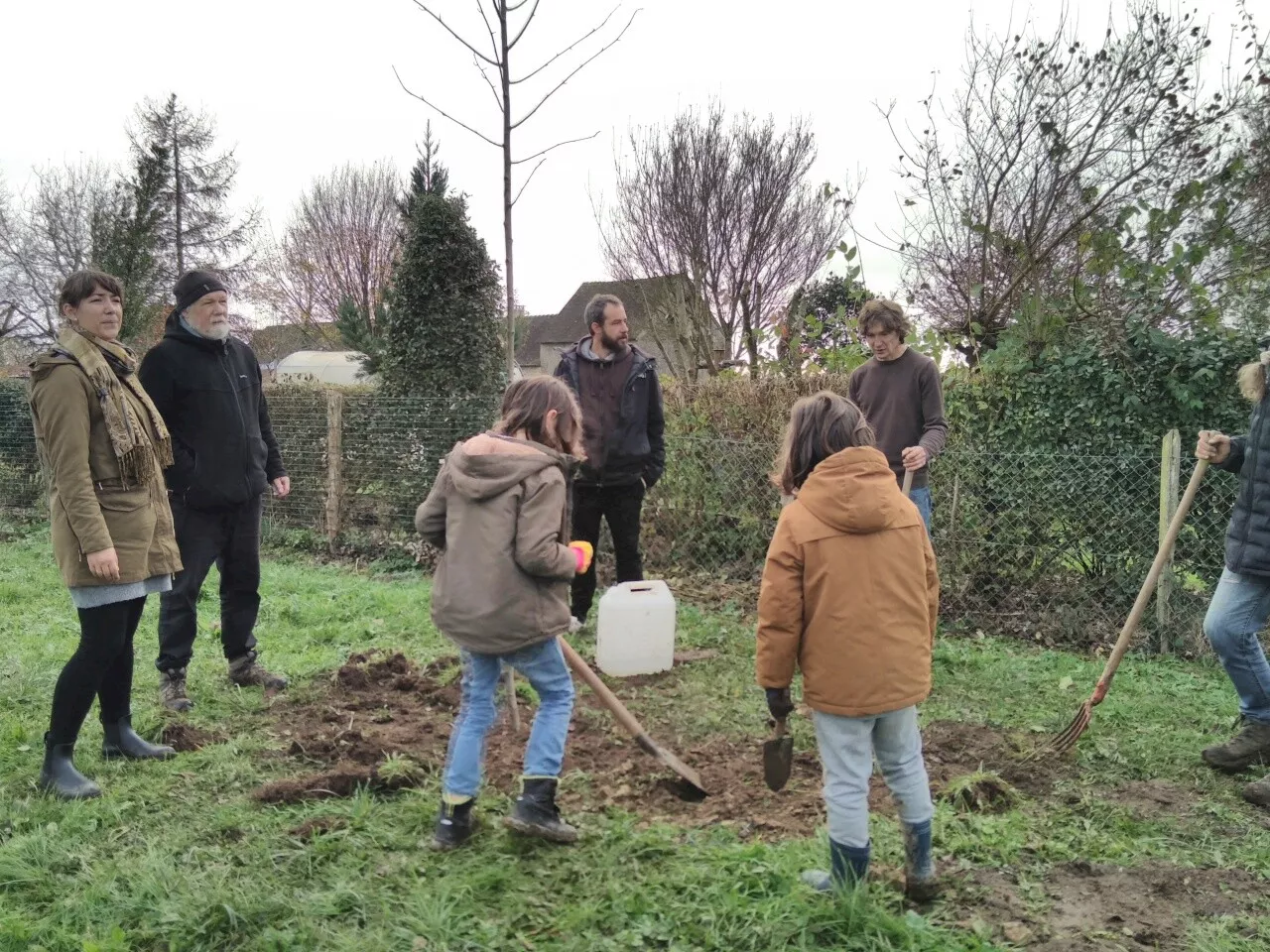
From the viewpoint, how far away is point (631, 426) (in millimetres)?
5332

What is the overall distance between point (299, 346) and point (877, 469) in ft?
127

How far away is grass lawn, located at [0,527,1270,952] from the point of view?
2.42 meters

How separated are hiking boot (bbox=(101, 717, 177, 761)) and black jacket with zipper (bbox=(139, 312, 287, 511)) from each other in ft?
3.48

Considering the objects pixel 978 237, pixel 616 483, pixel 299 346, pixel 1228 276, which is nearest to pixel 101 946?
pixel 616 483

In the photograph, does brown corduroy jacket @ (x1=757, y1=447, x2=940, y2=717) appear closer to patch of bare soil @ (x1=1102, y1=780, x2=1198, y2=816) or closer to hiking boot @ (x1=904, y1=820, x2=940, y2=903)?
hiking boot @ (x1=904, y1=820, x2=940, y2=903)

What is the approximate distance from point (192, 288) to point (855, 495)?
3.24 meters

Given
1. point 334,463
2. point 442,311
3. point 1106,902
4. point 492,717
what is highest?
point 442,311

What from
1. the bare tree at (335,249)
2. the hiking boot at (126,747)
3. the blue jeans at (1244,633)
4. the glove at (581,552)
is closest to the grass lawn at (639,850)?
the hiking boot at (126,747)

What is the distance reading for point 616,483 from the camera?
212 inches

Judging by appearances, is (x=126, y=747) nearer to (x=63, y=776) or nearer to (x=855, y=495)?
(x=63, y=776)

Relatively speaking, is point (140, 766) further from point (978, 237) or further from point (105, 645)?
point (978, 237)

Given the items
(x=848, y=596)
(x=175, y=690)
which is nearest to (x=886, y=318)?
(x=848, y=596)


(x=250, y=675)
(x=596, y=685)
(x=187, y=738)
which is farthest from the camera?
(x=250, y=675)

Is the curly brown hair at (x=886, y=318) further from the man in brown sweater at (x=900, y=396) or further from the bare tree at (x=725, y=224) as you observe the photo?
the bare tree at (x=725, y=224)
